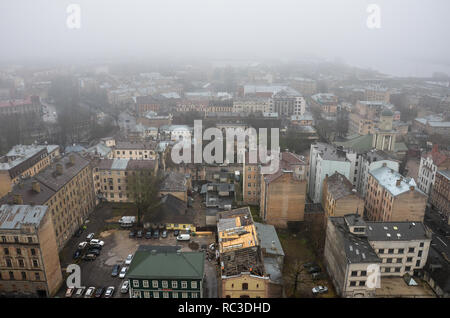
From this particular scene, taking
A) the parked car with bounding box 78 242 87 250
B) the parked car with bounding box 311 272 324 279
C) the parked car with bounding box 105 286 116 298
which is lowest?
the parked car with bounding box 311 272 324 279

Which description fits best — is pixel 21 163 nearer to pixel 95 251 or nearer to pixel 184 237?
pixel 95 251

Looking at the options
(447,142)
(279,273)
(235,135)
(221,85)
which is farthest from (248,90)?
(279,273)

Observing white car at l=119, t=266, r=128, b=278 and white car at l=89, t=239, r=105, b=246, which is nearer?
white car at l=119, t=266, r=128, b=278

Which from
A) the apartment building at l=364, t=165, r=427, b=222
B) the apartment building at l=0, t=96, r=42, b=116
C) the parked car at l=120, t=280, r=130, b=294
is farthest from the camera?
the apartment building at l=0, t=96, r=42, b=116

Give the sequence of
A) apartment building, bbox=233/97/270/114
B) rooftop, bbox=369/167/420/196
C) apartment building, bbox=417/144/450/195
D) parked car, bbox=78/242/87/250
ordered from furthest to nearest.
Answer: apartment building, bbox=233/97/270/114
apartment building, bbox=417/144/450/195
rooftop, bbox=369/167/420/196
parked car, bbox=78/242/87/250

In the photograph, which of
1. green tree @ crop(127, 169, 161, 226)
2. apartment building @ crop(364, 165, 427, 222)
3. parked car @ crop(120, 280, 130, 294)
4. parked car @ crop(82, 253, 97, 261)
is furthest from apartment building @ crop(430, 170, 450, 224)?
parked car @ crop(82, 253, 97, 261)

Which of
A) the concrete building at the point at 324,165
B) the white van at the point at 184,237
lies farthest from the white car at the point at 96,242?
the concrete building at the point at 324,165

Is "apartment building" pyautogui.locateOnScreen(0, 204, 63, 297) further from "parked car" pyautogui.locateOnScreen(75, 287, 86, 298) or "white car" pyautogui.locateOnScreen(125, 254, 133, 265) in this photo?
"white car" pyautogui.locateOnScreen(125, 254, 133, 265)

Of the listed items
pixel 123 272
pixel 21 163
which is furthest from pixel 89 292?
pixel 21 163

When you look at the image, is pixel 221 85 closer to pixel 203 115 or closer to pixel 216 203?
pixel 203 115
